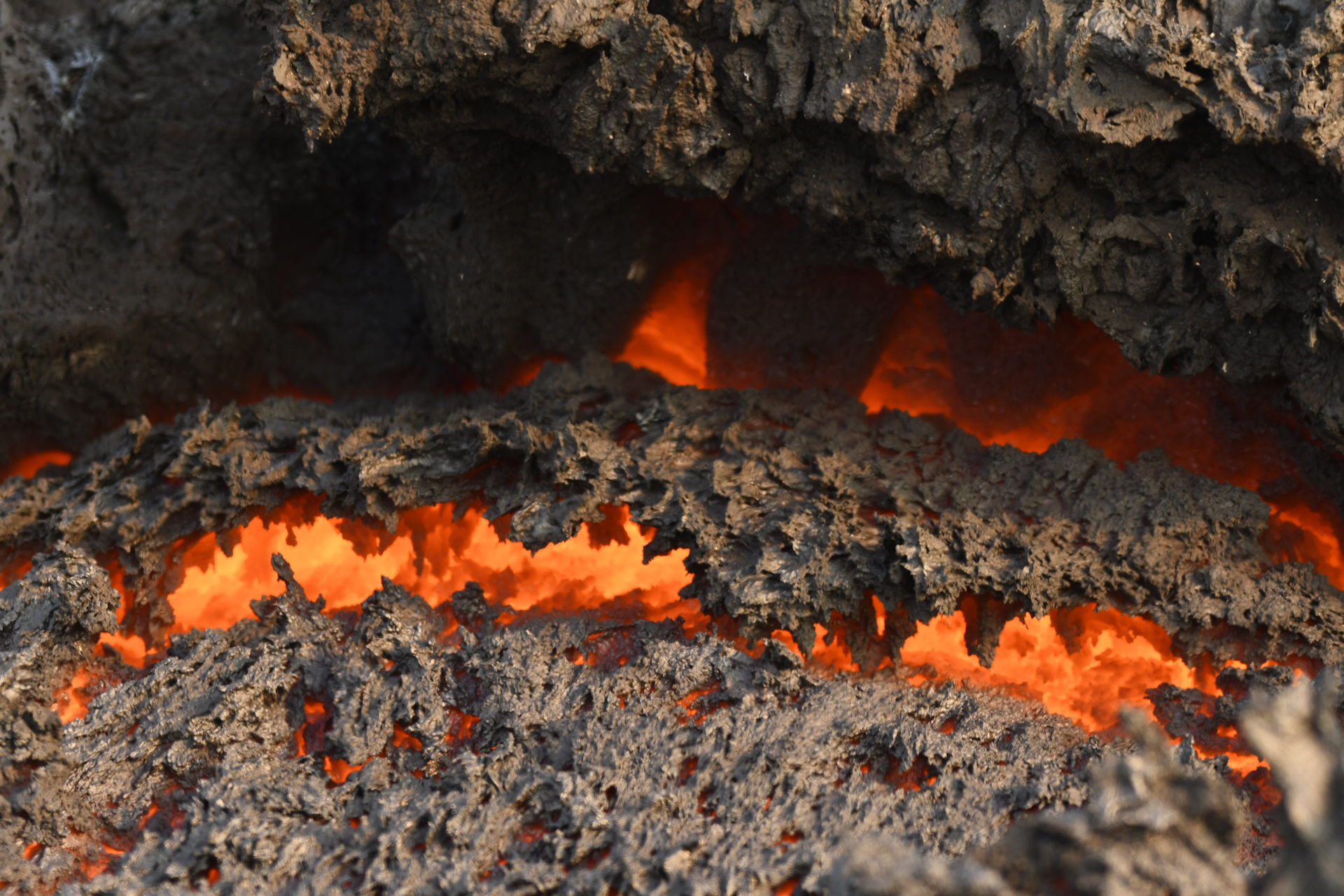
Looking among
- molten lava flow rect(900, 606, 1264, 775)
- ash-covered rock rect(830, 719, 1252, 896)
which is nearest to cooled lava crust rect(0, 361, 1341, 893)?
molten lava flow rect(900, 606, 1264, 775)

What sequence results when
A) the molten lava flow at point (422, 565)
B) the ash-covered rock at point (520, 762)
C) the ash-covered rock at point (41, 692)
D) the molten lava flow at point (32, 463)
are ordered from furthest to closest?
the molten lava flow at point (32, 463) < the molten lava flow at point (422, 565) < the ash-covered rock at point (41, 692) < the ash-covered rock at point (520, 762)

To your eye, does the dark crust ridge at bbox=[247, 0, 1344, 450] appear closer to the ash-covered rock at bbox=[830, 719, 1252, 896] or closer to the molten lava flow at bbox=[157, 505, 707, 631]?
the molten lava flow at bbox=[157, 505, 707, 631]

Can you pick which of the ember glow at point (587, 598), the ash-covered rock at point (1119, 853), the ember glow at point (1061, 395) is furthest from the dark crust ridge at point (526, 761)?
the ember glow at point (1061, 395)

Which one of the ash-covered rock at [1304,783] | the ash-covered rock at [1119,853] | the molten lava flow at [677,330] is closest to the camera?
the ash-covered rock at [1304,783]

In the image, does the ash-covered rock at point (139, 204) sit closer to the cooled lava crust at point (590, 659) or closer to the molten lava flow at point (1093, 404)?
the cooled lava crust at point (590, 659)

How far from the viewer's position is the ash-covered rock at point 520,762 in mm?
2354

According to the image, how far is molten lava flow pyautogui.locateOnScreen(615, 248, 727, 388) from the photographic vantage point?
4.30 metres

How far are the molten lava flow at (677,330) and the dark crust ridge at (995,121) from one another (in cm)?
106

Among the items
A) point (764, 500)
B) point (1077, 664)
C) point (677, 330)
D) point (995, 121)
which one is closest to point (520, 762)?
point (764, 500)

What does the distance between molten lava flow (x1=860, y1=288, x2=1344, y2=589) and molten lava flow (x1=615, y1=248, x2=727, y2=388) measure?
73cm

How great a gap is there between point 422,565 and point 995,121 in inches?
87.6

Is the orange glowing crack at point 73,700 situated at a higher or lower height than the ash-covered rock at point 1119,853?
lower

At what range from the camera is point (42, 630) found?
9.89ft

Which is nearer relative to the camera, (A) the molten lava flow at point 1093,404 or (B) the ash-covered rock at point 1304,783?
(B) the ash-covered rock at point 1304,783
